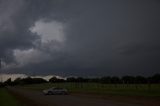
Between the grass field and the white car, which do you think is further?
the white car

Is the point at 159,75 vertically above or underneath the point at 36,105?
above

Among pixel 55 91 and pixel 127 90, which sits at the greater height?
pixel 55 91

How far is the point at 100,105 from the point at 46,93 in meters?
36.9

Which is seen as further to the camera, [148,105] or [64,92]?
[64,92]

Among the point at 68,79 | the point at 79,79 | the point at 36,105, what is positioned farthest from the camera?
the point at 68,79

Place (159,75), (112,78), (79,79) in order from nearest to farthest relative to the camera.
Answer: (159,75)
(112,78)
(79,79)

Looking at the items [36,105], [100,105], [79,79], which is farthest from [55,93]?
[79,79]

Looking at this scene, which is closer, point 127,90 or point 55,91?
point 127,90

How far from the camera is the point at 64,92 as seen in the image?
206 feet

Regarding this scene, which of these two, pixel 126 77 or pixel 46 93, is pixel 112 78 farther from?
pixel 46 93

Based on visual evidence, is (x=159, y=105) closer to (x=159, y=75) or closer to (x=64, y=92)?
(x=64, y=92)

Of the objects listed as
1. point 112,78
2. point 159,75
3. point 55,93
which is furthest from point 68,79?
point 55,93

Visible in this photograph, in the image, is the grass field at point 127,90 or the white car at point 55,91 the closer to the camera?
the grass field at point 127,90

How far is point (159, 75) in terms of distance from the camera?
12294 centimetres
